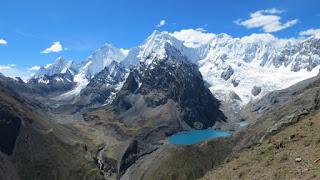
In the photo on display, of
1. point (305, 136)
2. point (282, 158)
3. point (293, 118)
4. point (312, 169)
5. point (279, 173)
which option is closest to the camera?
point (312, 169)

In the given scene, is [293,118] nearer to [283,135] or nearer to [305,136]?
[283,135]

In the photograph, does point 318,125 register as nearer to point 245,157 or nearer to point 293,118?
point 245,157

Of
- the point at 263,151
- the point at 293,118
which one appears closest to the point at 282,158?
the point at 263,151

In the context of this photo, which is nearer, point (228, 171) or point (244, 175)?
point (244, 175)

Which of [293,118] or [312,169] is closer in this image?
[312,169]

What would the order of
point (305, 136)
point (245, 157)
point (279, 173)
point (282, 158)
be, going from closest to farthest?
point (279, 173), point (282, 158), point (305, 136), point (245, 157)

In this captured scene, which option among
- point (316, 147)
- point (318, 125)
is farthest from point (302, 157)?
point (318, 125)
